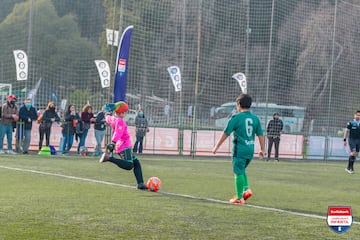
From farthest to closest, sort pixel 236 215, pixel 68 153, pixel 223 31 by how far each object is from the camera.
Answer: pixel 223 31, pixel 68 153, pixel 236 215

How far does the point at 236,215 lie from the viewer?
879 centimetres

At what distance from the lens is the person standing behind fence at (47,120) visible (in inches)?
937

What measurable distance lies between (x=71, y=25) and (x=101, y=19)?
21.3 feet

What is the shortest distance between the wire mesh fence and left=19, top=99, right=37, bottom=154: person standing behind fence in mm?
5353

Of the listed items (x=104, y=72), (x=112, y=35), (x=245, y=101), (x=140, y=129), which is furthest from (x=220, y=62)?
(x=245, y=101)

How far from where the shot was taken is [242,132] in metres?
10.8

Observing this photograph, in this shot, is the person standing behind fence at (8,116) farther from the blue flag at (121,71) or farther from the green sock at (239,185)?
the green sock at (239,185)

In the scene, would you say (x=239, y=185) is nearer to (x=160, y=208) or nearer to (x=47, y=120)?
(x=160, y=208)

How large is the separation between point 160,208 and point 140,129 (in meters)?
17.4

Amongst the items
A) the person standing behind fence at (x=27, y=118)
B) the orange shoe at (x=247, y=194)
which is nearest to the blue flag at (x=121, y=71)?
the person standing behind fence at (x=27, y=118)

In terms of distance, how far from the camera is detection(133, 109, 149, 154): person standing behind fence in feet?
87.3

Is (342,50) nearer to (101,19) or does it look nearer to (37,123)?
(101,19)

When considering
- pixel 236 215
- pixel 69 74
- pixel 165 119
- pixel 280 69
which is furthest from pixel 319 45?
pixel 236 215

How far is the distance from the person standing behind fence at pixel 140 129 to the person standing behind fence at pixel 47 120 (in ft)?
12.7
